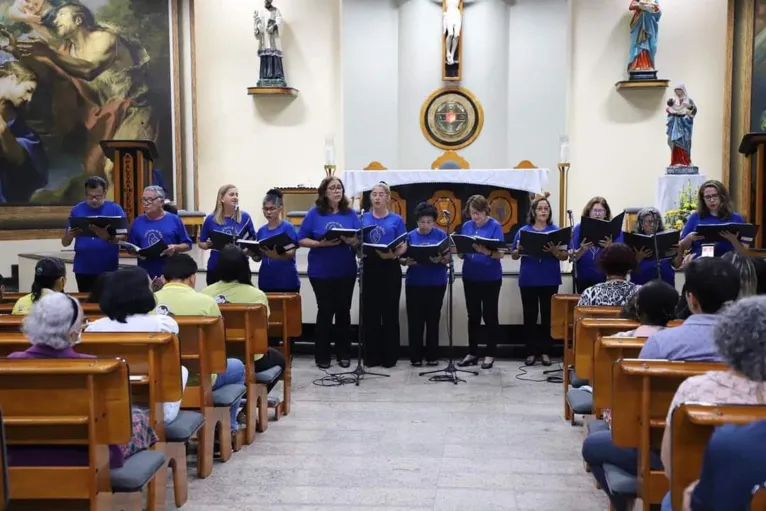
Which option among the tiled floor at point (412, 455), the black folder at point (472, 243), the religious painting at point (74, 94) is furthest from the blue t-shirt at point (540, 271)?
the religious painting at point (74, 94)

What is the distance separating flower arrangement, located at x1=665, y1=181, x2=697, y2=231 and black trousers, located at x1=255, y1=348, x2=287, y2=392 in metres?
5.23

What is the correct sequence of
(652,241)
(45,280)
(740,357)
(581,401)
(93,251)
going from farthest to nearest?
(93,251) < (652,241) < (45,280) < (581,401) < (740,357)

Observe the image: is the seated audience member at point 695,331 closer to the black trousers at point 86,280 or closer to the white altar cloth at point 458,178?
the black trousers at point 86,280

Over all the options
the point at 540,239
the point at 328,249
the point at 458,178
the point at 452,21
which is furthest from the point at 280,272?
the point at 452,21

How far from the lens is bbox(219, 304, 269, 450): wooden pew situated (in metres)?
4.51

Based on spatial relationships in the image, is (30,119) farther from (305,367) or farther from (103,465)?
(103,465)

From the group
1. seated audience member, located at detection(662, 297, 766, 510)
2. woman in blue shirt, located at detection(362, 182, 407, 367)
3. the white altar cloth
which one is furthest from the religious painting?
seated audience member, located at detection(662, 297, 766, 510)

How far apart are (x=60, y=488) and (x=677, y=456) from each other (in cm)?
185

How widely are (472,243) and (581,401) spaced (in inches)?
88.1

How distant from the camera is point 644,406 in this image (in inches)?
107

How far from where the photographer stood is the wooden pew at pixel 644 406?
2717 mm

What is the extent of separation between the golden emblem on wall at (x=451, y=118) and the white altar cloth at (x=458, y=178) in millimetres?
1321

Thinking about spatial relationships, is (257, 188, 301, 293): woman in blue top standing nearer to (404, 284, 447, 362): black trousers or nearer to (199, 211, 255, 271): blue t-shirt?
(199, 211, 255, 271): blue t-shirt

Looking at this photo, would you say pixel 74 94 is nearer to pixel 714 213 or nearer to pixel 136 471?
pixel 714 213
